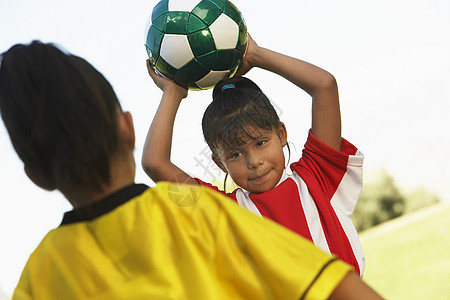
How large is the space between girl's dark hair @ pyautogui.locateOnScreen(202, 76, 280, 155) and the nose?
85 mm

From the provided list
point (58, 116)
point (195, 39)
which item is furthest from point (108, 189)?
point (195, 39)

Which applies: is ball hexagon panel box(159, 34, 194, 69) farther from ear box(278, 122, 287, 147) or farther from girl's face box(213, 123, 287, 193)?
ear box(278, 122, 287, 147)

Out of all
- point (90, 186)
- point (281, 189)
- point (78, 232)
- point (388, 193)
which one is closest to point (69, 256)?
point (78, 232)

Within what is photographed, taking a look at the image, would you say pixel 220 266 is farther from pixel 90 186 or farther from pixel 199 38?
pixel 199 38

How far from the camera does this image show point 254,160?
2.38m

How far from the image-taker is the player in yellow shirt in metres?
1.31

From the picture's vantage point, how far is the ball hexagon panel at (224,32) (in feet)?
7.89

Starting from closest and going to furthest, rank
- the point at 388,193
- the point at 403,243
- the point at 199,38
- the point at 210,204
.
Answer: the point at 210,204 < the point at 199,38 < the point at 403,243 < the point at 388,193

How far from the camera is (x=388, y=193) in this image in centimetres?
1789

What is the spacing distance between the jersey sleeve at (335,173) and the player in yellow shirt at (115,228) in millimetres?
1142

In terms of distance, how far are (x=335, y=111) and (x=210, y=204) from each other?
125cm

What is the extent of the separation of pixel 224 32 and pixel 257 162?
67 centimetres

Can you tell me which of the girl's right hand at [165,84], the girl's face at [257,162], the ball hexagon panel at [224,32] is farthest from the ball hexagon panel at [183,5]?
the girl's face at [257,162]

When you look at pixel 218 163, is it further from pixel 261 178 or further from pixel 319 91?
pixel 319 91
